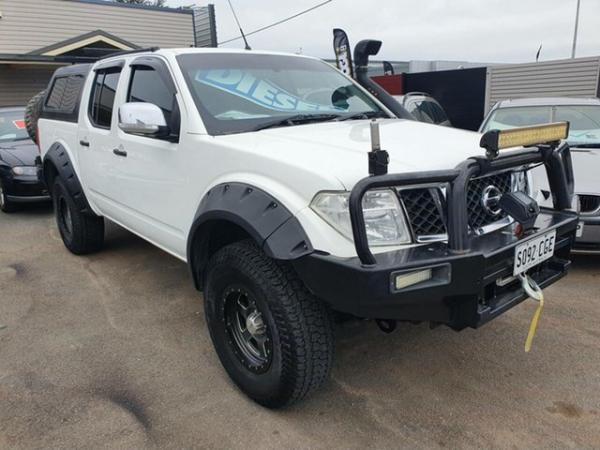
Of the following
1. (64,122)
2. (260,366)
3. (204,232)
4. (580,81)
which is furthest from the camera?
(580,81)

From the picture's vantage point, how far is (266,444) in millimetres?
2404

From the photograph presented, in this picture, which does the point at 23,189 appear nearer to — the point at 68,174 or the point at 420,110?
the point at 68,174

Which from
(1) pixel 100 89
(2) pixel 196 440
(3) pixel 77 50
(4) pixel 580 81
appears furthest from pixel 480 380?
(3) pixel 77 50

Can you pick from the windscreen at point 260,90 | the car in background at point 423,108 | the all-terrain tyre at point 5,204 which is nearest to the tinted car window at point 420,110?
the car in background at point 423,108

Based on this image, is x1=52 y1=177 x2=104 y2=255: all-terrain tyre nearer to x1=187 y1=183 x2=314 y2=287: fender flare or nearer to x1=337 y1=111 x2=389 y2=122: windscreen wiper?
x1=187 y1=183 x2=314 y2=287: fender flare

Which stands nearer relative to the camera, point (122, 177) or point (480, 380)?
point (480, 380)

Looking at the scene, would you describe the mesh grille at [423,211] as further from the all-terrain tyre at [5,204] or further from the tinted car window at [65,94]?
the all-terrain tyre at [5,204]

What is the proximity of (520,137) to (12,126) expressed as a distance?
26.3 feet

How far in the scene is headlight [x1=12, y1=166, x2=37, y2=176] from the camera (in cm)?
691

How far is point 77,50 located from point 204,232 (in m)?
13.8

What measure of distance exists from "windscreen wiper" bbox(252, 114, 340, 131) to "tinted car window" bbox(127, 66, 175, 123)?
63 cm

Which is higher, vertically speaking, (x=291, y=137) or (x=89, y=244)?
(x=291, y=137)

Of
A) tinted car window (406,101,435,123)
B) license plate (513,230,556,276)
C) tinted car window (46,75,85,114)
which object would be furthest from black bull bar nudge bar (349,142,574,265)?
tinted car window (406,101,435,123)

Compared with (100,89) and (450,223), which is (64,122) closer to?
(100,89)
